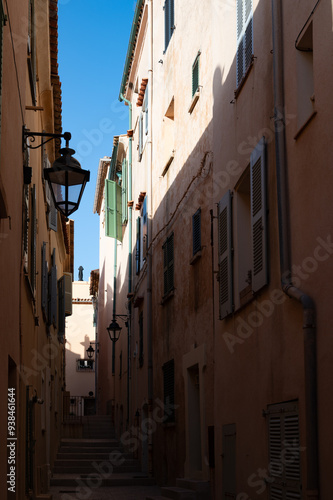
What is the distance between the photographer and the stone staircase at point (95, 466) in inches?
712

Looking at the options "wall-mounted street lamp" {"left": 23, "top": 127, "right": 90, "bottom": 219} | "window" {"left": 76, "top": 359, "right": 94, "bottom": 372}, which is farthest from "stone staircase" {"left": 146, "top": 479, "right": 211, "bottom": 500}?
"window" {"left": 76, "top": 359, "right": 94, "bottom": 372}

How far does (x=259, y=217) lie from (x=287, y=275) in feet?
4.12

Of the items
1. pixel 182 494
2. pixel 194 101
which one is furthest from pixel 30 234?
pixel 194 101

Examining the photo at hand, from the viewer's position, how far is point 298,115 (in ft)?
26.2

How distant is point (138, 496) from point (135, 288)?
7850 millimetres

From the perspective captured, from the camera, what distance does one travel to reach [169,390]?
15961mm

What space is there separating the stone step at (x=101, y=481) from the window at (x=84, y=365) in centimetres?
2886

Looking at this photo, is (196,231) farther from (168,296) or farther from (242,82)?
(242,82)

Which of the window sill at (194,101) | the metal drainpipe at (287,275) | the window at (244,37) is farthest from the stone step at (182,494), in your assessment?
the window sill at (194,101)

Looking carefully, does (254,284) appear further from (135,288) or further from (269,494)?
(135,288)

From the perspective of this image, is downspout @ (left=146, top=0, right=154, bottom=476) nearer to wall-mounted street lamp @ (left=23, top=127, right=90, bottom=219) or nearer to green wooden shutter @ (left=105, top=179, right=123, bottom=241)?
green wooden shutter @ (left=105, top=179, right=123, bottom=241)

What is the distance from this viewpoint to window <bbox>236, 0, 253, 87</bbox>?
10.1m

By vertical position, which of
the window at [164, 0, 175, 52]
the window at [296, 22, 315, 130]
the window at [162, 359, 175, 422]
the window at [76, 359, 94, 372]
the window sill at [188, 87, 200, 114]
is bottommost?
the window at [162, 359, 175, 422]

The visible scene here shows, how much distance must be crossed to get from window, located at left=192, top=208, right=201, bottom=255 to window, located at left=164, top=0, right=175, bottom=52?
5684mm
